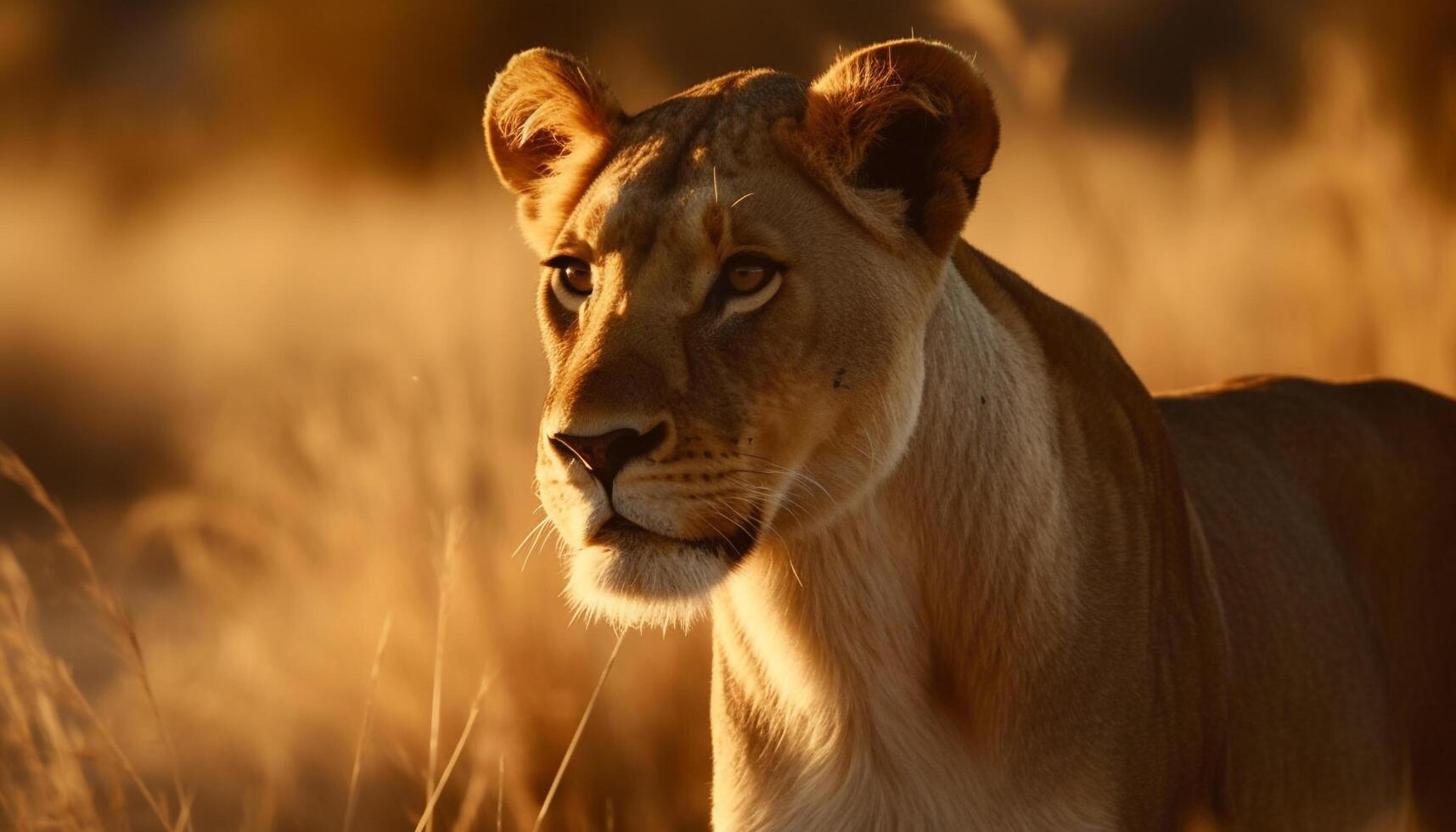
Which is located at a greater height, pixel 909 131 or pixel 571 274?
pixel 909 131

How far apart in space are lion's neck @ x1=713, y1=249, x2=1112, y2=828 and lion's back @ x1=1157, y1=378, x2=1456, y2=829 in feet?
2.39

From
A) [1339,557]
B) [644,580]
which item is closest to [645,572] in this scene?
[644,580]

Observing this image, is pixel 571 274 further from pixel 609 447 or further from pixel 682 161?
pixel 609 447

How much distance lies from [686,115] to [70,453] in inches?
362

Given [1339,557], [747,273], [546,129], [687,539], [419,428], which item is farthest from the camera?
[419,428]

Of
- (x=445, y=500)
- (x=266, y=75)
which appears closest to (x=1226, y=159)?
(x=445, y=500)

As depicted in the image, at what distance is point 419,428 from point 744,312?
389cm

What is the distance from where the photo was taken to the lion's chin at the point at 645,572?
2691 millimetres

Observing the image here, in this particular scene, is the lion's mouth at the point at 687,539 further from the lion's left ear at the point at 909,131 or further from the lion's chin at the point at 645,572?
the lion's left ear at the point at 909,131

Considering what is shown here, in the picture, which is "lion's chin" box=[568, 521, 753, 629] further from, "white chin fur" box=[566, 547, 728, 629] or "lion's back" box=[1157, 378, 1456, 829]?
"lion's back" box=[1157, 378, 1456, 829]

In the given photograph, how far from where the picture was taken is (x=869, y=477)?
289cm

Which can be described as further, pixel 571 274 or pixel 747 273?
pixel 571 274

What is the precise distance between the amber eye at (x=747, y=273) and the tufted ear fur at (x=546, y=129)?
529 millimetres

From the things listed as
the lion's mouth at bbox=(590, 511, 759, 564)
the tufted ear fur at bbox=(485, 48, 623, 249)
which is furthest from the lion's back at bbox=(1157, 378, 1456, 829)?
the tufted ear fur at bbox=(485, 48, 623, 249)
